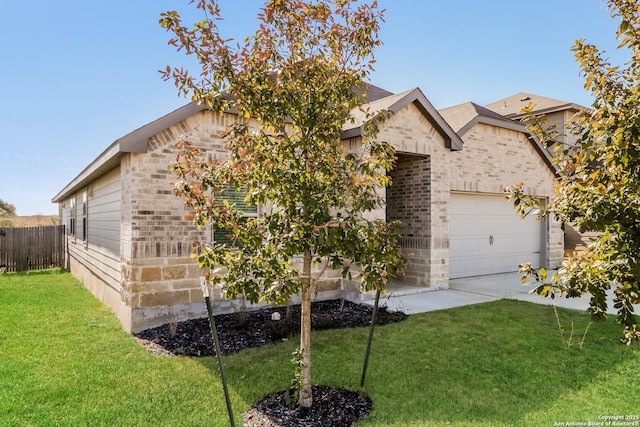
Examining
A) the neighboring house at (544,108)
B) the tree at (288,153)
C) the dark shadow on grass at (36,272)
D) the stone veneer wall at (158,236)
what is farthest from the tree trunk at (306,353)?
the dark shadow on grass at (36,272)

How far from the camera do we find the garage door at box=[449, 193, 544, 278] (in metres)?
11.3

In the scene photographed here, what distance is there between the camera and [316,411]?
384cm

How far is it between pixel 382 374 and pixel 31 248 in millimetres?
16980

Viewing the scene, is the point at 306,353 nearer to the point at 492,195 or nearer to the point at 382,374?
the point at 382,374

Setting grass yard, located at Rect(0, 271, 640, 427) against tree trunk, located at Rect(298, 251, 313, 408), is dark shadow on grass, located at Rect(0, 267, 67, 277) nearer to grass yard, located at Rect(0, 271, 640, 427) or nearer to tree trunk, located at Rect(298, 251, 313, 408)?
grass yard, located at Rect(0, 271, 640, 427)

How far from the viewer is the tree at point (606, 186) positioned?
7.54 feet

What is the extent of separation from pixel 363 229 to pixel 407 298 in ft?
18.5

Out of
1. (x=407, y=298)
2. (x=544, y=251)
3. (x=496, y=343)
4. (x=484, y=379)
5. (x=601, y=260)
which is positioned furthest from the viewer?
(x=544, y=251)

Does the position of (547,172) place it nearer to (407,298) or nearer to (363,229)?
(407,298)

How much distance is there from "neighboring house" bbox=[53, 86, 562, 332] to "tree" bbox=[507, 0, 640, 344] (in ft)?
5.20

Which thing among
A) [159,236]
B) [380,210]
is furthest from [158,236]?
[380,210]

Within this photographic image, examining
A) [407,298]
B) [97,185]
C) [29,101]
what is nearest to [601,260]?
[407,298]

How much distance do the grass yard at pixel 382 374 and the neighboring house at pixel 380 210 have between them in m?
1.34

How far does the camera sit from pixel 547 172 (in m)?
13.6
